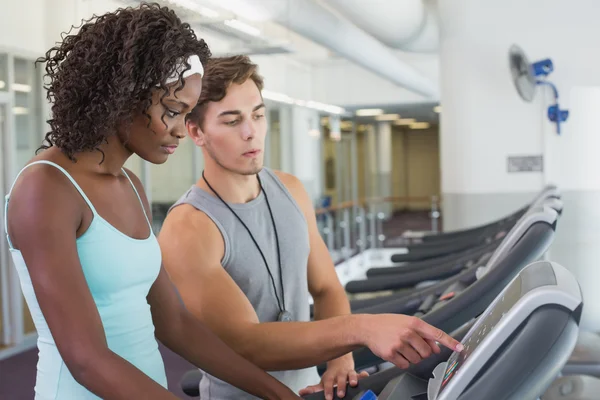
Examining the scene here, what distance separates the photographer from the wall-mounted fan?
214 inches

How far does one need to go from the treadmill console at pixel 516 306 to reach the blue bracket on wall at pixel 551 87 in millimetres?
5071

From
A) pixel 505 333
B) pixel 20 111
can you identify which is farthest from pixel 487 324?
pixel 20 111

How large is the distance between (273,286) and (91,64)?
68cm

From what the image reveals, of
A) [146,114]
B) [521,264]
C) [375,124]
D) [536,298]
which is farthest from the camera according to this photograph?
[375,124]

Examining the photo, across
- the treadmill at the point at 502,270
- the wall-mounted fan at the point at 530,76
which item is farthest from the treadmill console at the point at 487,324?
the wall-mounted fan at the point at 530,76

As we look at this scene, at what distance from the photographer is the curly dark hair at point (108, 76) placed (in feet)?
3.51

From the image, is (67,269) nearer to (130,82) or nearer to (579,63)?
(130,82)

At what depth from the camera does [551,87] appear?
578 cm

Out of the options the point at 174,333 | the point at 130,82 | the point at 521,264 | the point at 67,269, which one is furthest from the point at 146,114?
the point at 521,264

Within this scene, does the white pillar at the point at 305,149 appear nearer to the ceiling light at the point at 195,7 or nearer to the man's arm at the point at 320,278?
the ceiling light at the point at 195,7

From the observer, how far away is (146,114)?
1104mm

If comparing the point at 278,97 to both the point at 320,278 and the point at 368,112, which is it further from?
the point at 368,112

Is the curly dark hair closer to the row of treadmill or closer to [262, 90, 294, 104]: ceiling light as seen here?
the row of treadmill

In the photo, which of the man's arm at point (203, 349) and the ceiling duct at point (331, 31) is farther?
the ceiling duct at point (331, 31)
